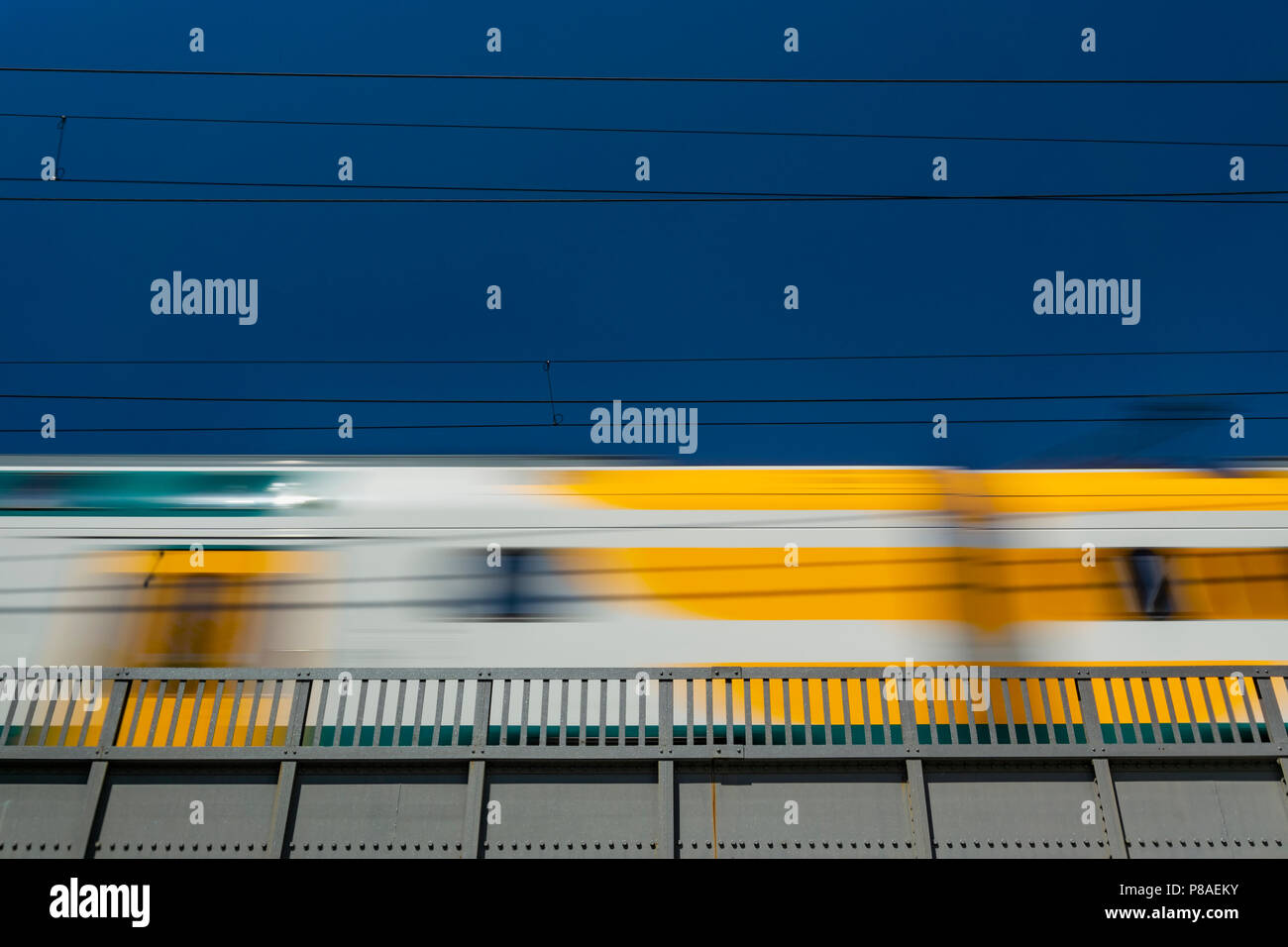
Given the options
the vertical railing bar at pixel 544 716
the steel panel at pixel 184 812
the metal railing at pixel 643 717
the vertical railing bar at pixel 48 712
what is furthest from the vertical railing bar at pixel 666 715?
the vertical railing bar at pixel 48 712

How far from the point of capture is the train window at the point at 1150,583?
8227mm

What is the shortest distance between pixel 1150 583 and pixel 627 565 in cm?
463

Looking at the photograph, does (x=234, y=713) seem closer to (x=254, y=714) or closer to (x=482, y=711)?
(x=254, y=714)

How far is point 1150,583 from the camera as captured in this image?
327 inches

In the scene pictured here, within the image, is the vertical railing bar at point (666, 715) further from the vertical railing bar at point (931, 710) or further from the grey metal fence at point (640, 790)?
the vertical railing bar at point (931, 710)

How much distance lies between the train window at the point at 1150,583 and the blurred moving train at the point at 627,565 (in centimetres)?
3

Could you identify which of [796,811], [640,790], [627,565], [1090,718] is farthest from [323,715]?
[627,565]

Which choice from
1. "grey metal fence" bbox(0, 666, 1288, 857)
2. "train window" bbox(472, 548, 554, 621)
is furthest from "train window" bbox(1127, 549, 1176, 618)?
"train window" bbox(472, 548, 554, 621)

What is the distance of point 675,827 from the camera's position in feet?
13.2

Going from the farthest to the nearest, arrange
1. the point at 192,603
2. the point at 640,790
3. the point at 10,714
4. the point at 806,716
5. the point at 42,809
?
the point at 192,603 < the point at 10,714 < the point at 806,716 < the point at 640,790 < the point at 42,809
